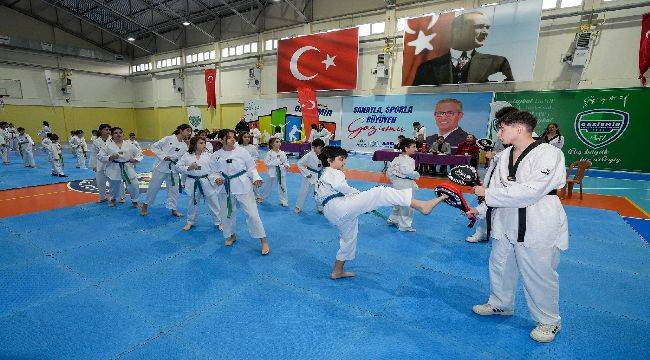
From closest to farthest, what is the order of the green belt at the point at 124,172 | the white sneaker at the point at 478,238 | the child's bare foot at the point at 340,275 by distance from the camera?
the child's bare foot at the point at 340,275, the white sneaker at the point at 478,238, the green belt at the point at 124,172

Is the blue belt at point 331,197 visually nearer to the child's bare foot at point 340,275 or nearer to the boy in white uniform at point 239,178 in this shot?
the child's bare foot at point 340,275

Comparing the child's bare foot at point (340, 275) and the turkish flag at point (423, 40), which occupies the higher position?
the turkish flag at point (423, 40)

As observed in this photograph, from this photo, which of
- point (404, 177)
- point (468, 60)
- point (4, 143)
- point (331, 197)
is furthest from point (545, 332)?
point (4, 143)

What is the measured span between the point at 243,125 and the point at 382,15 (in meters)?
13.3

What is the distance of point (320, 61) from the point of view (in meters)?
17.4

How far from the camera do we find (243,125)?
5754 mm

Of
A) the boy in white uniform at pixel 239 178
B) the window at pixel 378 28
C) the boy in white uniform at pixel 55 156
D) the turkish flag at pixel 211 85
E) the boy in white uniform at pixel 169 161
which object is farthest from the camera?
the turkish flag at pixel 211 85

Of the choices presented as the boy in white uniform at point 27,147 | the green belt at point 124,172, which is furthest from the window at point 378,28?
the boy in white uniform at point 27,147

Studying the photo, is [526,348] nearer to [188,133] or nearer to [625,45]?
[188,133]

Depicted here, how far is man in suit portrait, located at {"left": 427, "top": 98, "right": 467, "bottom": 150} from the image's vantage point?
14164mm

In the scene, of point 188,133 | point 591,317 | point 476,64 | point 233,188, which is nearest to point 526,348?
point 591,317

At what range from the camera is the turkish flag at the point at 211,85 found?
22.6 metres

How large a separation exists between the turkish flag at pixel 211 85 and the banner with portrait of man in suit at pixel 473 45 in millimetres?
14399

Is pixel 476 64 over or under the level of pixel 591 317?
over
